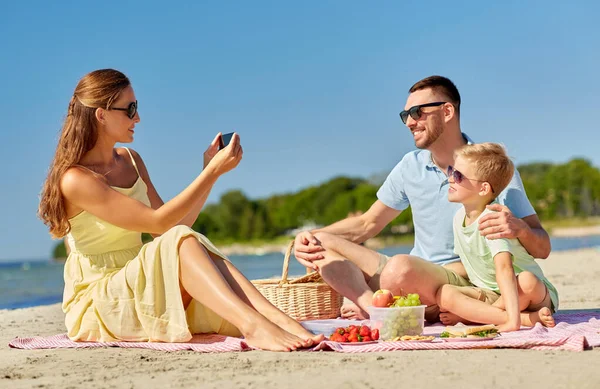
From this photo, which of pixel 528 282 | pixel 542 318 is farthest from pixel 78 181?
pixel 542 318

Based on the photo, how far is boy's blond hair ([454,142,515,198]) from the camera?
5215mm

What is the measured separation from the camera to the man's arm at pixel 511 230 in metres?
4.93

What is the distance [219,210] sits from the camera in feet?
319

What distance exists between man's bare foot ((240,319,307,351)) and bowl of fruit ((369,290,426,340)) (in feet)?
1.81

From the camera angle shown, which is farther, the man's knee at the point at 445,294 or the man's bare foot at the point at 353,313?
the man's bare foot at the point at 353,313

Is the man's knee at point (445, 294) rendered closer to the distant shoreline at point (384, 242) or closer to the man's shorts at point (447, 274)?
the man's shorts at point (447, 274)

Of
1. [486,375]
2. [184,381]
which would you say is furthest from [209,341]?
[486,375]

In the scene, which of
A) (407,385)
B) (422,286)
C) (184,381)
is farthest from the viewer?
(422,286)

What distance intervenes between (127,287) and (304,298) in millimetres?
1667

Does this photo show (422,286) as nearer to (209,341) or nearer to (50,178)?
(209,341)

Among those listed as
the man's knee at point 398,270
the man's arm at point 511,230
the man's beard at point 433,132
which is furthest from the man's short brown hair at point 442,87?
the man's knee at point 398,270

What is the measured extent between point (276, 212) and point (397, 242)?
24393mm

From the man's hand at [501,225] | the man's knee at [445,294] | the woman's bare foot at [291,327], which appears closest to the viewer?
the woman's bare foot at [291,327]

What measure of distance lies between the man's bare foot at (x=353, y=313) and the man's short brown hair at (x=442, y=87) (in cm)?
172
